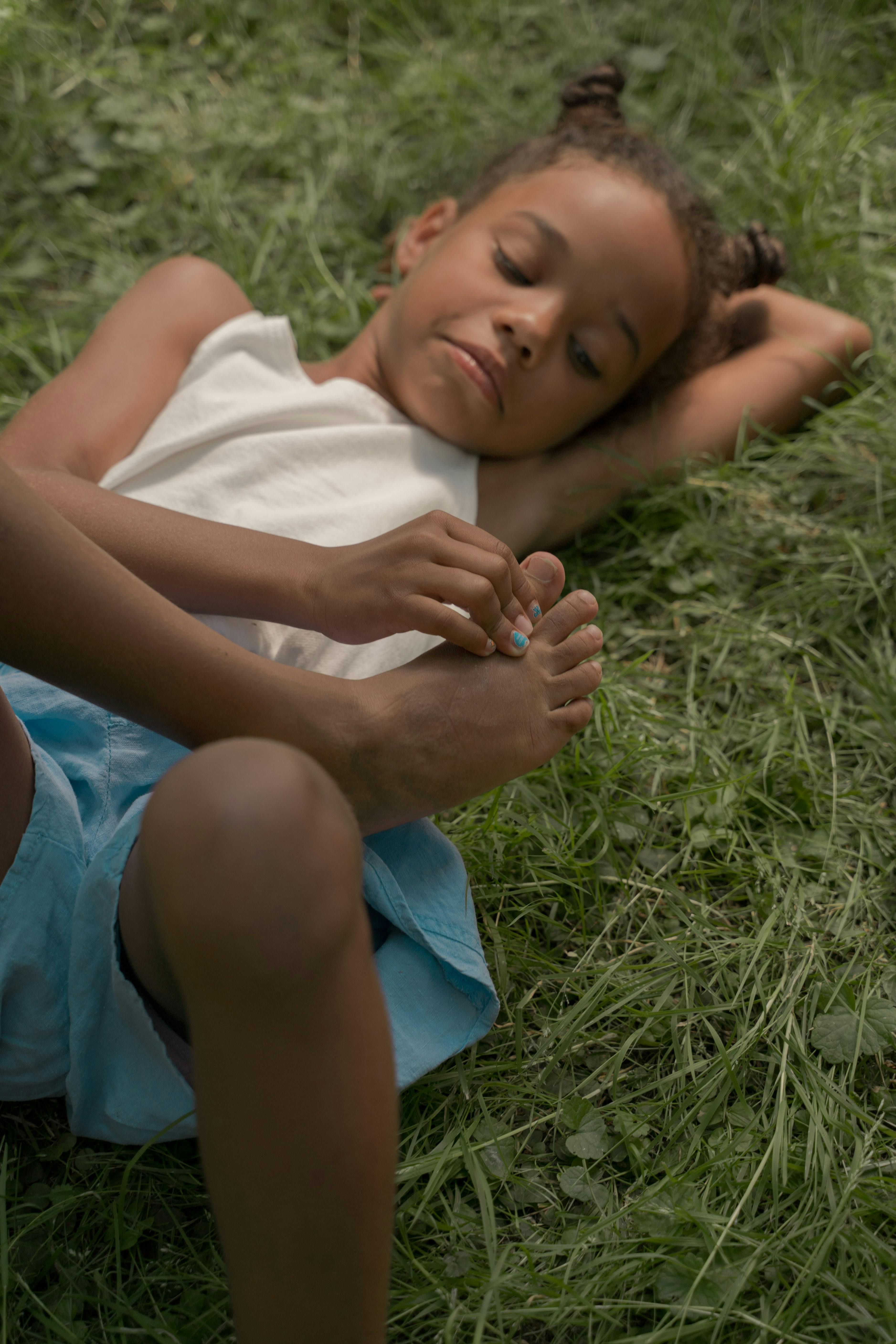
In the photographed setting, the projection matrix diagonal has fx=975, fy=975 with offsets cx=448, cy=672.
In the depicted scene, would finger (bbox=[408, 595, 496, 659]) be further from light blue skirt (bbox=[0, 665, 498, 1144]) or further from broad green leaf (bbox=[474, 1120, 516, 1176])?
broad green leaf (bbox=[474, 1120, 516, 1176])

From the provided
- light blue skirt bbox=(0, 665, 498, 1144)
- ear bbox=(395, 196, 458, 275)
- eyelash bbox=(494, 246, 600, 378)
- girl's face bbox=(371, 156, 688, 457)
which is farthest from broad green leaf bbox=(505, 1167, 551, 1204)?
ear bbox=(395, 196, 458, 275)

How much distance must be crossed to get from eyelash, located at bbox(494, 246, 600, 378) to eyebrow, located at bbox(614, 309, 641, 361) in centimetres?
9

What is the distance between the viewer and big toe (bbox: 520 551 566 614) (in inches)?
58.7

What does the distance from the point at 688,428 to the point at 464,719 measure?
1155mm

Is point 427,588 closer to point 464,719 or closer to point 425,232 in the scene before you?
point 464,719

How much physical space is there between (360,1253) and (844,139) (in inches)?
110

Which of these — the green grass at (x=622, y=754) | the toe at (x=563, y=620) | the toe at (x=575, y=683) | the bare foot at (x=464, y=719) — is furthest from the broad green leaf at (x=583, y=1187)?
the toe at (x=563, y=620)

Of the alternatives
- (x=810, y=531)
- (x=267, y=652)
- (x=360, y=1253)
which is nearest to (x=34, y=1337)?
(x=360, y=1253)

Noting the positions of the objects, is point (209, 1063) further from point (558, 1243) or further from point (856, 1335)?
point (856, 1335)

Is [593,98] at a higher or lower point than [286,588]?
higher

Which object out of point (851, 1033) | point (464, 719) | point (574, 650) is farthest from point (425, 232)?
point (851, 1033)

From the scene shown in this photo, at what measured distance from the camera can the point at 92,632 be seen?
1037 millimetres

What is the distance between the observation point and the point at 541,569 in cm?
149

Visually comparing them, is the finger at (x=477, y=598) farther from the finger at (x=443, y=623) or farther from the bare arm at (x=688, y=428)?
the bare arm at (x=688, y=428)
